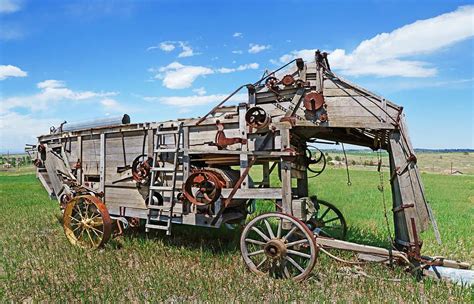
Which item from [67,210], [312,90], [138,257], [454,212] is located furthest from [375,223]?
[67,210]

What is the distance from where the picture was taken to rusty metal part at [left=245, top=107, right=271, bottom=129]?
6.43 meters

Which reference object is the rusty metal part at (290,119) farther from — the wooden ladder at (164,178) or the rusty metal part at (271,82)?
the wooden ladder at (164,178)

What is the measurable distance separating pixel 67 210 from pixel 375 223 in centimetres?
843

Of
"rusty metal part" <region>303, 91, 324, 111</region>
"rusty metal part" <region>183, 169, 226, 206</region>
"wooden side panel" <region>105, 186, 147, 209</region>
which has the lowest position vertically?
"wooden side panel" <region>105, 186, 147, 209</region>

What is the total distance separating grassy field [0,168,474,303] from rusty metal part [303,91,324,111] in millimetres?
2808

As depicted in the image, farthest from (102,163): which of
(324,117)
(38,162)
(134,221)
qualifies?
(324,117)

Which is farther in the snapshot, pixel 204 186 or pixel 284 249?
pixel 204 186

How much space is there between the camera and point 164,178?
25.2ft

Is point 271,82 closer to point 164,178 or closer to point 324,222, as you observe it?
point 164,178

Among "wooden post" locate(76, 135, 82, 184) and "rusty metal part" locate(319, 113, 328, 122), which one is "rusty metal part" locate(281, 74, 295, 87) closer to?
"rusty metal part" locate(319, 113, 328, 122)

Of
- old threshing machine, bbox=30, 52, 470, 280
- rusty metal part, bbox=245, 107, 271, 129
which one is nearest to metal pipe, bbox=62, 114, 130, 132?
old threshing machine, bbox=30, 52, 470, 280

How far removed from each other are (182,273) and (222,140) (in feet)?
8.06

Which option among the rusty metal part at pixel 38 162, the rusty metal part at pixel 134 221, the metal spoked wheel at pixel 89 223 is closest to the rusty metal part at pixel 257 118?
the rusty metal part at pixel 134 221

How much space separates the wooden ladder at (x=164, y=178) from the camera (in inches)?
290
